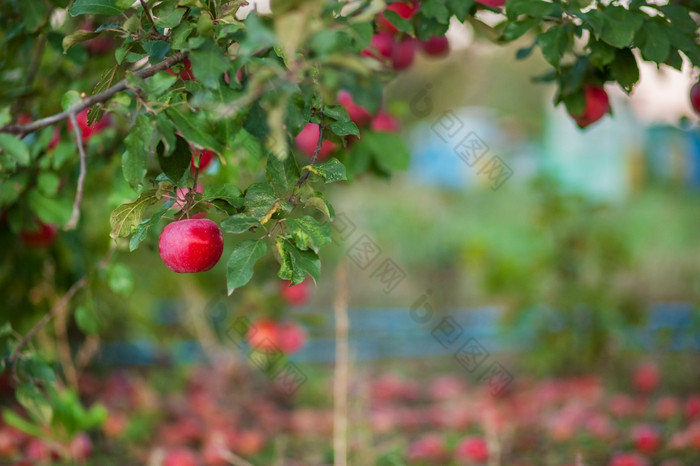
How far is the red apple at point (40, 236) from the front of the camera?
1.48 meters

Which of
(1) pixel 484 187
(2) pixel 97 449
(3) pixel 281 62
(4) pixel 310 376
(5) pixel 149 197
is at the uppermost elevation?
(3) pixel 281 62

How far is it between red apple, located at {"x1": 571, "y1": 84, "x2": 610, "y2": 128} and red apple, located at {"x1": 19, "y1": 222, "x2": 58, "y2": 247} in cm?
103

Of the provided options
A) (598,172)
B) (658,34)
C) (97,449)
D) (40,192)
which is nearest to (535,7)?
(658,34)

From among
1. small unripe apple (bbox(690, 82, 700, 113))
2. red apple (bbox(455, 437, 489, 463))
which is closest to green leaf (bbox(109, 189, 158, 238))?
small unripe apple (bbox(690, 82, 700, 113))

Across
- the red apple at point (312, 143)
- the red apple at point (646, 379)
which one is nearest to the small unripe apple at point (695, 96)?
the red apple at point (312, 143)

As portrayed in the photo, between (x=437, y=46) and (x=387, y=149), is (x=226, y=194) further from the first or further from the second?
(x=437, y=46)

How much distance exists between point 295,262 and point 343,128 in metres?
0.15

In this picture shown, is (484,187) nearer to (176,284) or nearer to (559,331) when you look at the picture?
(559,331)

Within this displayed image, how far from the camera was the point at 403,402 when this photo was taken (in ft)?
8.40

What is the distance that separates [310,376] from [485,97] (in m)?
8.23

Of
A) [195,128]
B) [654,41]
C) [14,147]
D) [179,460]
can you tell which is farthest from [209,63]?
[179,460]

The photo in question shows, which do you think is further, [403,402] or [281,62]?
[403,402]

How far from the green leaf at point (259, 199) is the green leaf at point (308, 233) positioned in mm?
30

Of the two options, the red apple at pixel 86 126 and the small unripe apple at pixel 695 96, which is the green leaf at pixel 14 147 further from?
the small unripe apple at pixel 695 96
